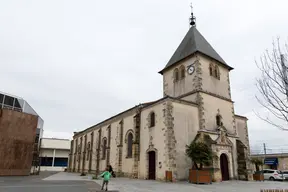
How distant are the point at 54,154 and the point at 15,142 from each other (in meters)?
33.5

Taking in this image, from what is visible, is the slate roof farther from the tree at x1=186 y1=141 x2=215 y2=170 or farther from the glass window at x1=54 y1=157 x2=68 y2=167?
the glass window at x1=54 y1=157 x2=68 y2=167

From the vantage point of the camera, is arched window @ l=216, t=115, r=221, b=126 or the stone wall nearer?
arched window @ l=216, t=115, r=221, b=126

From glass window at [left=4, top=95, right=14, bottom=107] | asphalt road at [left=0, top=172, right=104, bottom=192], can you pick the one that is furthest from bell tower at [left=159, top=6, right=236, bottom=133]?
glass window at [left=4, top=95, right=14, bottom=107]

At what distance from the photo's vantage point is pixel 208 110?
69.2 feet

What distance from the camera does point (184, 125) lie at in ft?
63.6

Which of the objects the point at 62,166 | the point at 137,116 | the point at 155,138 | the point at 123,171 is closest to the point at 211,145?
the point at 155,138

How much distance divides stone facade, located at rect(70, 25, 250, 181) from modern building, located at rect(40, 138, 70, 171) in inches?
1267

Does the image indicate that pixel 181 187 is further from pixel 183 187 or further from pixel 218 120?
pixel 218 120

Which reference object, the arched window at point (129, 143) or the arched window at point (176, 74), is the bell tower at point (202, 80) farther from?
the arched window at point (129, 143)

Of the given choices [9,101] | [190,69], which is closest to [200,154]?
[190,69]

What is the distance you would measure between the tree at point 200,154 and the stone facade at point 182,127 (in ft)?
4.54

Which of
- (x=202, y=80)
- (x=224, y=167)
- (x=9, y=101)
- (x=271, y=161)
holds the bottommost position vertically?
(x=224, y=167)

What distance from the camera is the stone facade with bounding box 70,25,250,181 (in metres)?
18.5

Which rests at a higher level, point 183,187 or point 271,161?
point 271,161
